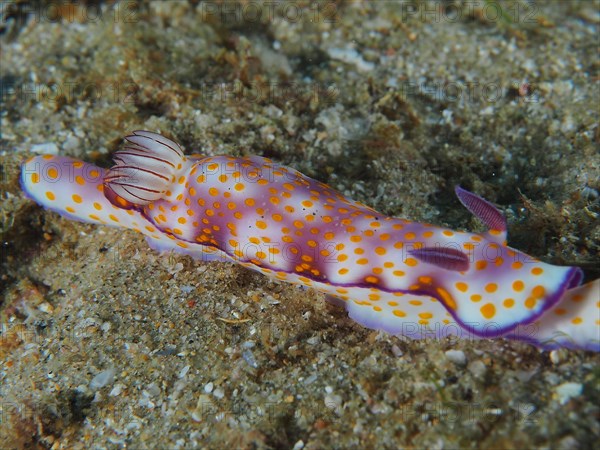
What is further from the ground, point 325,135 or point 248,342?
point 325,135

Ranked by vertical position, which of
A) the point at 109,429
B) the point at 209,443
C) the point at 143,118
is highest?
the point at 143,118

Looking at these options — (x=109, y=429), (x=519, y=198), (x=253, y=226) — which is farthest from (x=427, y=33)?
(x=109, y=429)

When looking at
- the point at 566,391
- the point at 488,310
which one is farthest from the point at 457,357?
the point at 566,391

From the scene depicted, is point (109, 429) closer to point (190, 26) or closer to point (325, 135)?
point (325, 135)

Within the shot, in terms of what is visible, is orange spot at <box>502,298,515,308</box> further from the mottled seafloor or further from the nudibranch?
the mottled seafloor

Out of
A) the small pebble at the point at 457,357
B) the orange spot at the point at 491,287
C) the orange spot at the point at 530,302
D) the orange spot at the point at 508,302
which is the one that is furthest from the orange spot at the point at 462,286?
the small pebble at the point at 457,357
